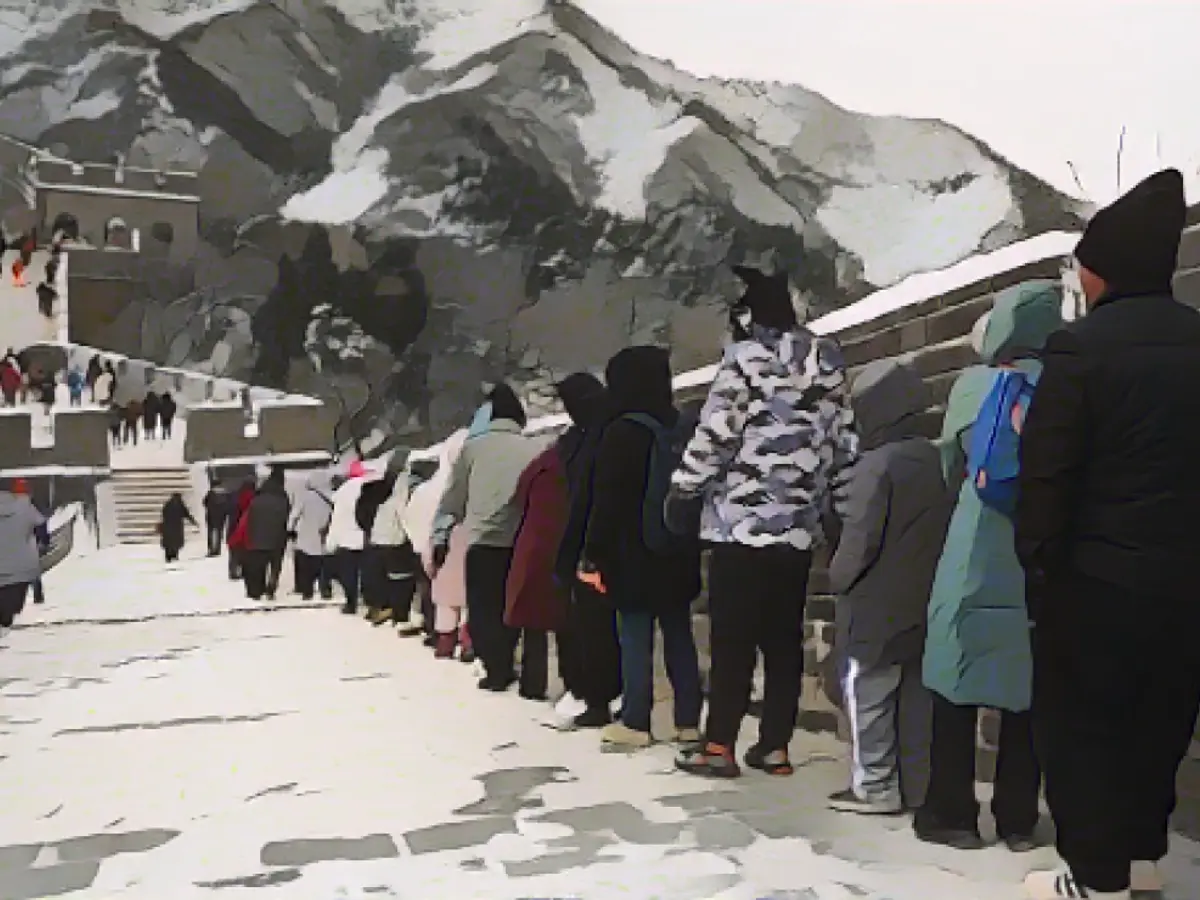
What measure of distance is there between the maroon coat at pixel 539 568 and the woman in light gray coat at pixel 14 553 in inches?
126

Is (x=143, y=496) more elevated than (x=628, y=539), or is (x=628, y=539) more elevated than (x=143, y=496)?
(x=628, y=539)

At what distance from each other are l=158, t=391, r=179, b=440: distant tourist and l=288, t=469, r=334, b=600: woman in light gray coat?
7.04 feet

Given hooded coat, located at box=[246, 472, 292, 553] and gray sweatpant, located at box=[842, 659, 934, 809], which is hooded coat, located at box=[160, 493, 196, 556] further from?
gray sweatpant, located at box=[842, 659, 934, 809]

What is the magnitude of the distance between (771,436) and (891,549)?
0.31m

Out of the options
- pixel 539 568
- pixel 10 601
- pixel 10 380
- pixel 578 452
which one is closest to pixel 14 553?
pixel 10 601

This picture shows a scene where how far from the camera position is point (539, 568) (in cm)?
309

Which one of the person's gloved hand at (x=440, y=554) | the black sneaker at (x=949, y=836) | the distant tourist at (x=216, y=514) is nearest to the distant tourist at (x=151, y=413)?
the distant tourist at (x=216, y=514)

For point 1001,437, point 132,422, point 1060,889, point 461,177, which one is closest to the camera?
point 1060,889

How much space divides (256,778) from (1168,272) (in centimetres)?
191

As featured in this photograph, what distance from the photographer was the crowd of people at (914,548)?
136cm

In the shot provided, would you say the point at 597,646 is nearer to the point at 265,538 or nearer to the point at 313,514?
the point at 313,514

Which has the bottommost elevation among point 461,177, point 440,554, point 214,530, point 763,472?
point 214,530

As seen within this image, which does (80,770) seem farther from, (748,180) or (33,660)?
(748,180)

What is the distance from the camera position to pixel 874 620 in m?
1.97
